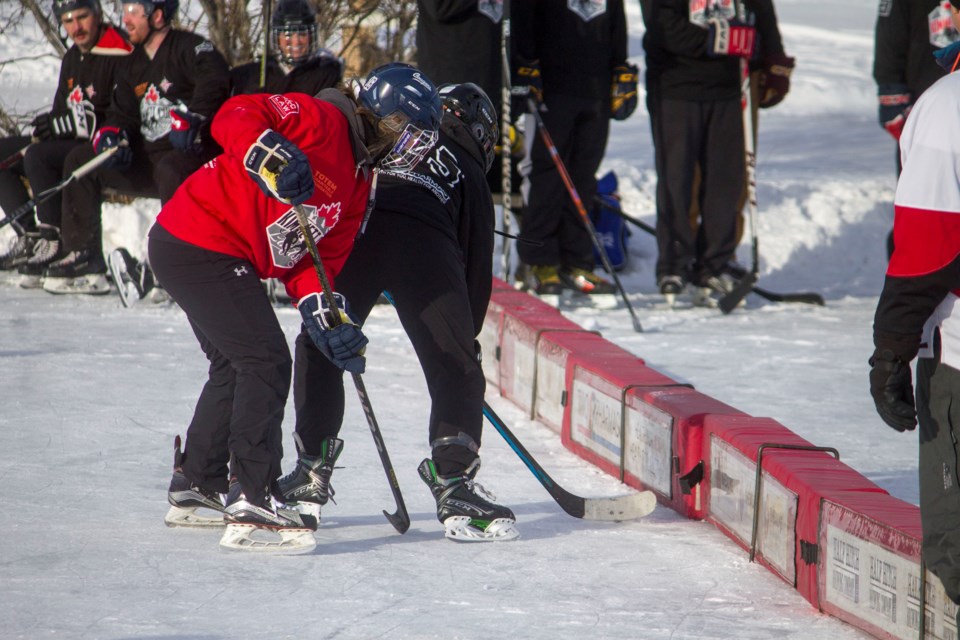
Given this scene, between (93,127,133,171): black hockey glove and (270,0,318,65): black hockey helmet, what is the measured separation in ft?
3.08

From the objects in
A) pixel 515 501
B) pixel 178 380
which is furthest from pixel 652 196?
pixel 515 501

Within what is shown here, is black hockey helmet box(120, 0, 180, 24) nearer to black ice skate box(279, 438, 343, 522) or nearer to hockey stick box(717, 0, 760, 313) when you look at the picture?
hockey stick box(717, 0, 760, 313)

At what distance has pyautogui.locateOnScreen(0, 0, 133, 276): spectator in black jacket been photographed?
6844 mm

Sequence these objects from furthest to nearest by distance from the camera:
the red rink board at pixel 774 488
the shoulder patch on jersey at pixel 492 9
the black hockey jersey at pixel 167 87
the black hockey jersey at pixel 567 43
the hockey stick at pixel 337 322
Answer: the black hockey jersey at pixel 567 43
the black hockey jersey at pixel 167 87
the shoulder patch on jersey at pixel 492 9
the hockey stick at pixel 337 322
the red rink board at pixel 774 488

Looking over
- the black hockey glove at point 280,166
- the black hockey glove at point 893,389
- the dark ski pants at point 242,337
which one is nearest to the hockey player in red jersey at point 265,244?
the dark ski pants at point 242,337

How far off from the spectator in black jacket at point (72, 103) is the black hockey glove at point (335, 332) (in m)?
4.23

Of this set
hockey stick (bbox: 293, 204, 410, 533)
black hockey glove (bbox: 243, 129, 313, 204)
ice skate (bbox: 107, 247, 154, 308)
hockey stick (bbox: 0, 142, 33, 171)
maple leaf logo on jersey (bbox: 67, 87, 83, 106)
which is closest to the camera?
black hockey glove (bbox: 243, 129, 313, 204)

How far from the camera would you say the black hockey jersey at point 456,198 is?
132 inches

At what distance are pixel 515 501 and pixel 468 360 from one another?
615 mm

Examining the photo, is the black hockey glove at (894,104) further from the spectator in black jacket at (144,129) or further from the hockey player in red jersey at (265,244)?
the hockey player in red jersey at (265,244)

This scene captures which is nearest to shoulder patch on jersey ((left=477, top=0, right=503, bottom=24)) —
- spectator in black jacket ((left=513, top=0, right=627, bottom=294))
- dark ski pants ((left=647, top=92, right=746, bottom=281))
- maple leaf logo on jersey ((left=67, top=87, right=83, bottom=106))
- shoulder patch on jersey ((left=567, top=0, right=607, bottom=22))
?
spectator in black jacket ((left=513, top=0, right=627, bottom=294))

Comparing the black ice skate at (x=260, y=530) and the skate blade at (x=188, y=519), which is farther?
the skate blade at (x=188, y=519)

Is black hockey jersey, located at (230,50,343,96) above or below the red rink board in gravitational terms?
above

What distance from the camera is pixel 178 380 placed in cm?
504
